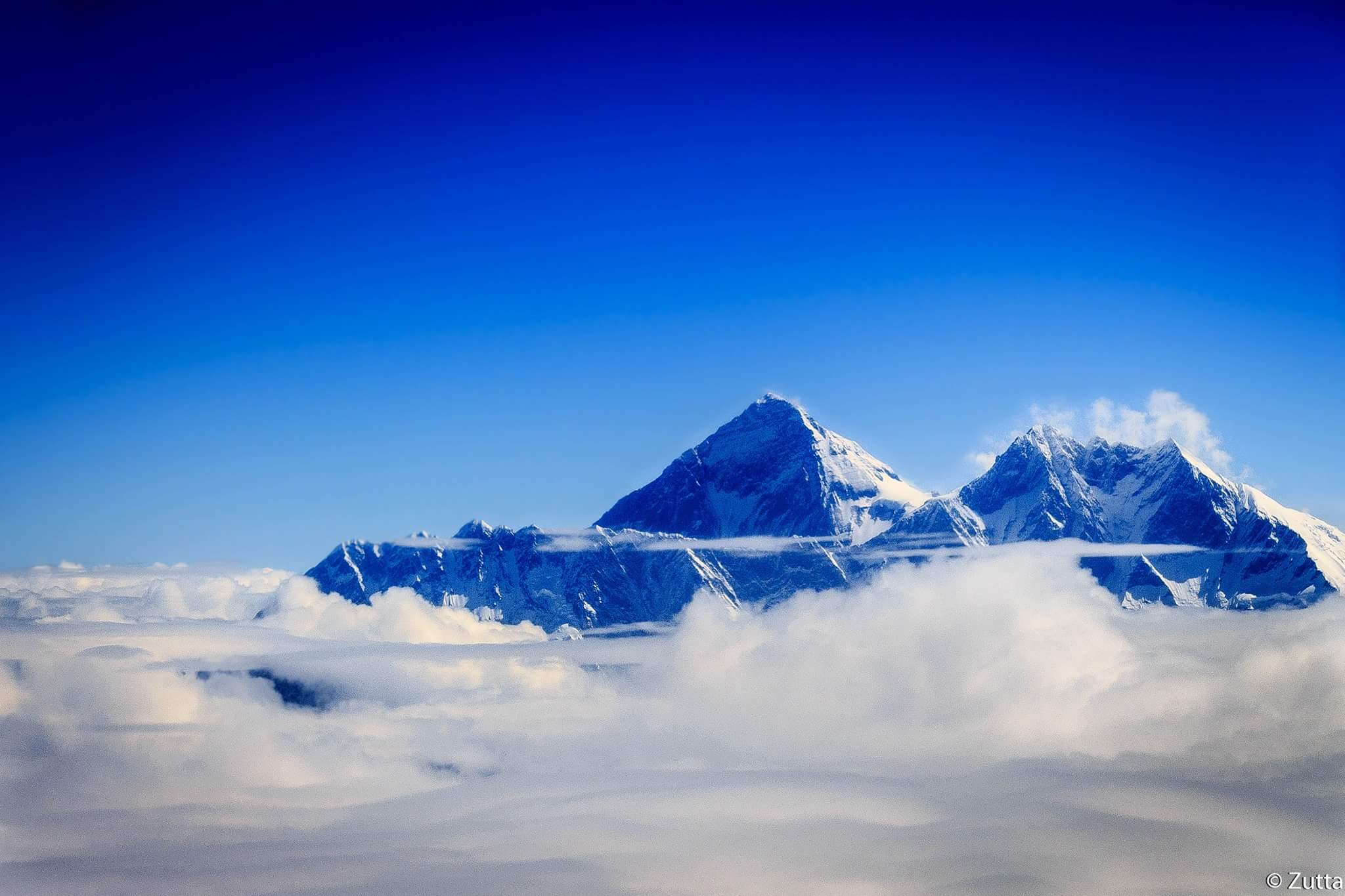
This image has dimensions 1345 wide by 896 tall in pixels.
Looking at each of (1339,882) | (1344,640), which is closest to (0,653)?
(1339,882)

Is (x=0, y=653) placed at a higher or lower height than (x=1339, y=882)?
higher

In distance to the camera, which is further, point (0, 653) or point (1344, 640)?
point (1344, 640)

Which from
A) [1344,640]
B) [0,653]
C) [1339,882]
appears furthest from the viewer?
[1344,640]

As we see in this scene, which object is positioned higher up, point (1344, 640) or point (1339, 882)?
point (1344, 640)

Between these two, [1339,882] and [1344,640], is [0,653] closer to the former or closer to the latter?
[1339,882]

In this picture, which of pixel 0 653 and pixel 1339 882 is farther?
pixel 0 653

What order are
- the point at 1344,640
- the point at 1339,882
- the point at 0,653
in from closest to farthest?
the point at 1339,882 < the point at 0,653 < the point at 1344,640
